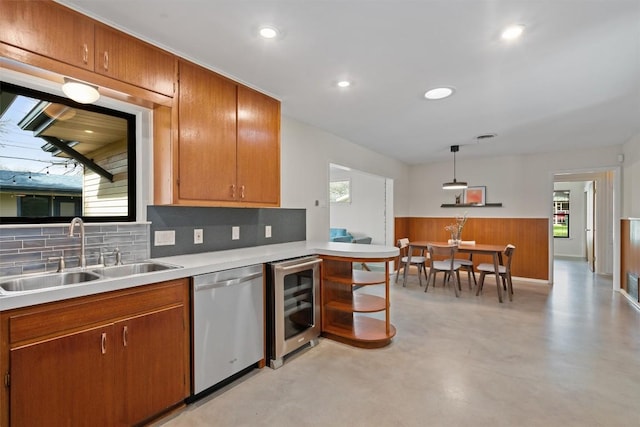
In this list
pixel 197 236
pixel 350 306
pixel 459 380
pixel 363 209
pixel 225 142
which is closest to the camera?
pixel 459 380

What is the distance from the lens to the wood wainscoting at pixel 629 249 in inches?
163

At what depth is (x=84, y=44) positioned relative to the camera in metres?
1.70

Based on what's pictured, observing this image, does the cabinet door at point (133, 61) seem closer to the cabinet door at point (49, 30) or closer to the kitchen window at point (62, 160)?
the cabinet door at point (49, 30)

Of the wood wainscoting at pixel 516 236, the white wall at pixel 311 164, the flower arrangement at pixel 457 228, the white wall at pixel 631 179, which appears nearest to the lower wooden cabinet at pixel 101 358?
the white wall at pixel 311 164

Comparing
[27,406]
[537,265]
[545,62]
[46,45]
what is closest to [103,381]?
[27,406]

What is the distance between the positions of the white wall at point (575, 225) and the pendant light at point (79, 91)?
10.1m

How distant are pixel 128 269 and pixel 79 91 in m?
1.15

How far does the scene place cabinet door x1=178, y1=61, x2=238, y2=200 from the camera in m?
2.19

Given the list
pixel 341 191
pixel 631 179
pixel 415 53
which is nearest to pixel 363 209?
pixel 341 191

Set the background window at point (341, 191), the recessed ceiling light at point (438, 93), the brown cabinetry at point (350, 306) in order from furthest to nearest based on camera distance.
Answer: the background window at point (341, 191)
the brown cabinetry at point (350, 306)
the recessed ceiling light at point (438, 93)

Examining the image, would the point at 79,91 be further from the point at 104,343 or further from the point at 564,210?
the point at 564,210

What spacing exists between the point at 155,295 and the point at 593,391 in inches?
118

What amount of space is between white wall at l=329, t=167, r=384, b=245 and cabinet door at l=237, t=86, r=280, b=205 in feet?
13.4

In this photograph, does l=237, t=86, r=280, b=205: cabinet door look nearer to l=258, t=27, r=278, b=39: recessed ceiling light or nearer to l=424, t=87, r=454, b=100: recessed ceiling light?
l=258, t=27, r=278, b=39: recessed ceiling light
